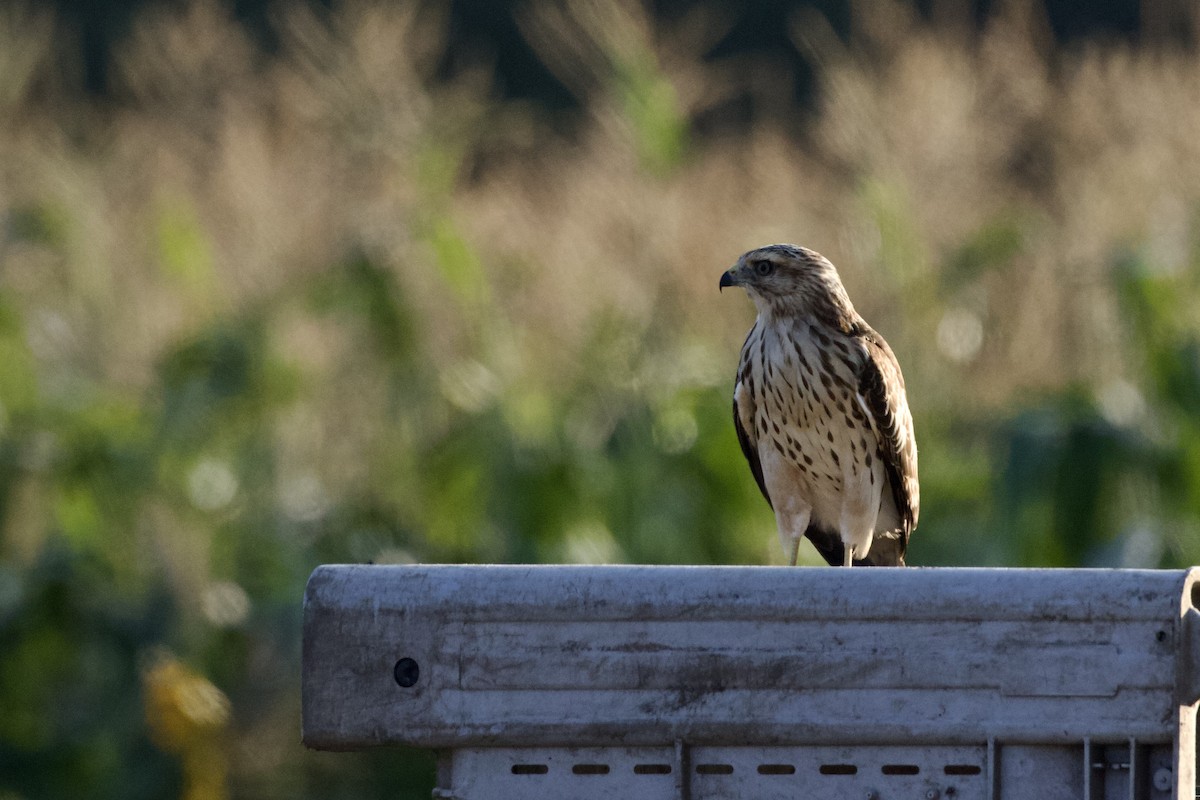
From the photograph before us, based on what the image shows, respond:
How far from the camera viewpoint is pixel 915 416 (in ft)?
21.5

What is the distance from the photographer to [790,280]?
4.29 meters

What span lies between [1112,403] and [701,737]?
416 centimetres

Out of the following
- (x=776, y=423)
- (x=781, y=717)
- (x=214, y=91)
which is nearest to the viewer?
(x=781, y=717)

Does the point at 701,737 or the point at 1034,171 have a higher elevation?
the point at 1034,171

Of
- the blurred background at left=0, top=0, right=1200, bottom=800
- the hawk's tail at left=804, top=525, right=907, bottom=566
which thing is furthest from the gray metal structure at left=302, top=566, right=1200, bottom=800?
the blurred background at left=0, top=0, right=1200, bottom=800

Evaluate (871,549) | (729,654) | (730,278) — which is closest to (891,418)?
(730,278)

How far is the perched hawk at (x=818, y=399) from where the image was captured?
4.20m

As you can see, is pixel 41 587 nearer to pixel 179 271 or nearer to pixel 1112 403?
pixel 179 271

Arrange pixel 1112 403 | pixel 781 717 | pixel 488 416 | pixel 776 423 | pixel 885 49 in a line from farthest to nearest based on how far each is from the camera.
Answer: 1. pixel 885 49
2. pixel 488 416
3. pixel 1112 403
4. pixel 776 423
5. pixel 781 717

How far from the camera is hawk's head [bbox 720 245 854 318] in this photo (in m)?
4.26

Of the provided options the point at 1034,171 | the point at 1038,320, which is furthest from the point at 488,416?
the point at 1034,171

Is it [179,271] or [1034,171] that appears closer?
[179,271]

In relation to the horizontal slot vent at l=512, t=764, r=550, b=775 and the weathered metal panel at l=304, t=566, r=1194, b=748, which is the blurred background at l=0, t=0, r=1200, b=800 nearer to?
the weathered metal panel at l=304, t=566, r=1194, b=748

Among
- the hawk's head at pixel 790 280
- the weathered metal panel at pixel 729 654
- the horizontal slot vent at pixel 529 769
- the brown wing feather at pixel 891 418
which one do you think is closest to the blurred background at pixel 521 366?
the brown wing feather at pixel 891 418
